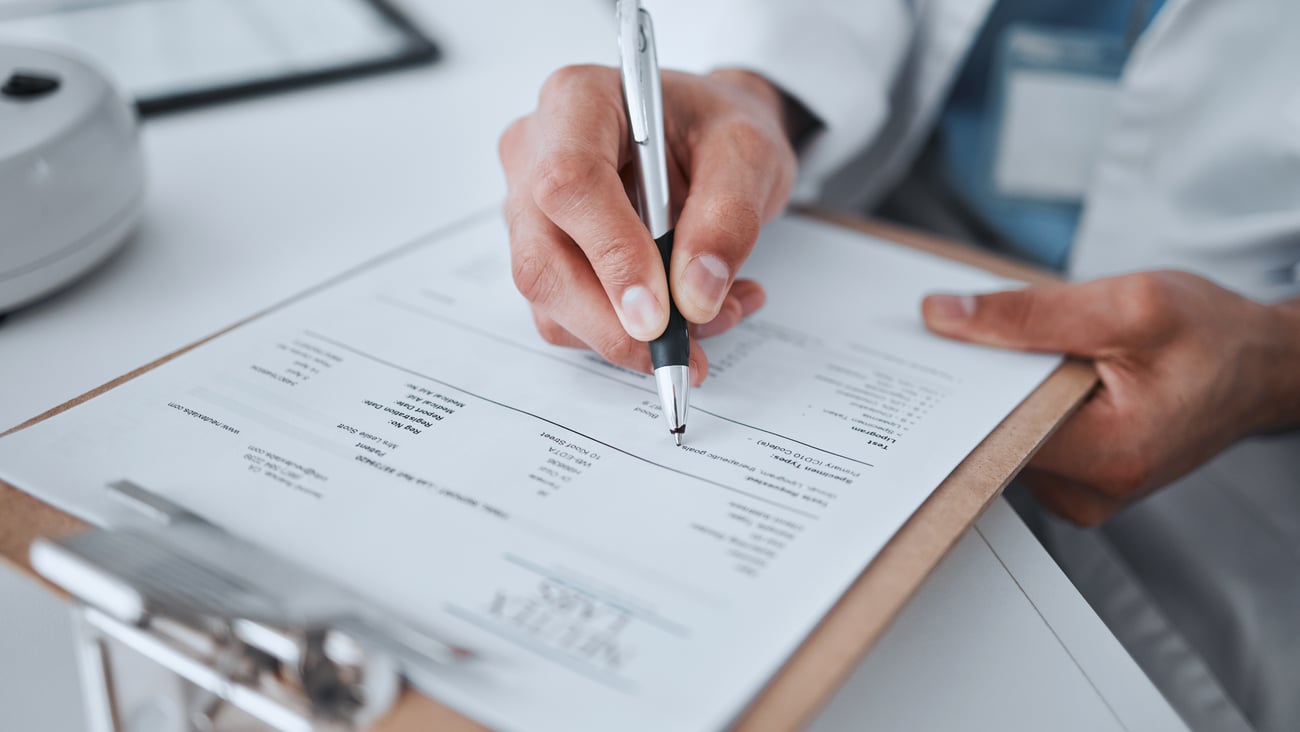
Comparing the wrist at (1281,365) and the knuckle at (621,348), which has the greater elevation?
the knuckle at (621,348)

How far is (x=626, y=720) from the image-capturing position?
0.91ft

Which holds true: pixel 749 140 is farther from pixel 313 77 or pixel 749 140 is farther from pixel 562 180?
pixel 313 77

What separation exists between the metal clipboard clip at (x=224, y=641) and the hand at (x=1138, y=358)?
1.18ft

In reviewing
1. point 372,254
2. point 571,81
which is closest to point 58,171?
point 372,254

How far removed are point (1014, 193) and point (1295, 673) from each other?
43 cm

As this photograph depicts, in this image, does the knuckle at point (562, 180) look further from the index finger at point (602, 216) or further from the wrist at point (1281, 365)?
the wrist at point (1281, 365)

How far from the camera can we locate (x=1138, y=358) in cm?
50

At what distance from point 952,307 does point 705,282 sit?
0.18 metres

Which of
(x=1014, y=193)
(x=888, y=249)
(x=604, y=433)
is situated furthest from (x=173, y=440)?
(x=1014, y=193)

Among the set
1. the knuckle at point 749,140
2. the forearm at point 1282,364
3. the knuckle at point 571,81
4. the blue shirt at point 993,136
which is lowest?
the forearm at point 1282,364

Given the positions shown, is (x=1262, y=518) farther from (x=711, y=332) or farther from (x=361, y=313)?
(x=361, y=313)

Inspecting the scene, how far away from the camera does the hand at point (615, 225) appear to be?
0.41 m

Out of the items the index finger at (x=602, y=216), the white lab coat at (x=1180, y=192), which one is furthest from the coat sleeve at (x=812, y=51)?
the index finger at (x=602, y=216)

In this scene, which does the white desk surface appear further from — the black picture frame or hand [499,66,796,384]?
hand [499,66,796,384]
